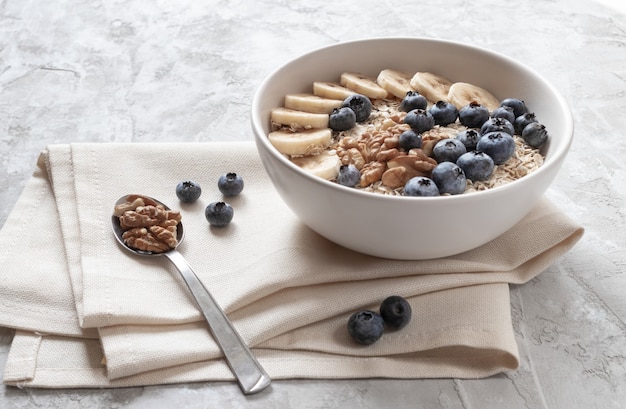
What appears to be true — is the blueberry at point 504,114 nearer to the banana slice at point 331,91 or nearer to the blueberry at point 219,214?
the banana slice at point 331,91

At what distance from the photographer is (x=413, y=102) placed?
146 centimetres

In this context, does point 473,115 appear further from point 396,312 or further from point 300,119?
point 396,312

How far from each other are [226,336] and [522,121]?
0.66 meters

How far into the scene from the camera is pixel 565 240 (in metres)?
1.38

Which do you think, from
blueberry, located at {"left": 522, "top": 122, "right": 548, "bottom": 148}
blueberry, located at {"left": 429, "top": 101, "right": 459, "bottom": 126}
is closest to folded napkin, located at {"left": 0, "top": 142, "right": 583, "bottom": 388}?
blueberry, located at {"left": 522, "top": 122, "right": 548, "bottom": 148}

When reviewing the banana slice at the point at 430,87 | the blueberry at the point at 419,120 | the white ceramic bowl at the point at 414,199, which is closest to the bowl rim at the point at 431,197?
the white ceramic bowl at the point at 414,199

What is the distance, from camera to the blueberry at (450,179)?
4.05 ft

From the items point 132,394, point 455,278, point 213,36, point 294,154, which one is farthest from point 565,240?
point 213,36

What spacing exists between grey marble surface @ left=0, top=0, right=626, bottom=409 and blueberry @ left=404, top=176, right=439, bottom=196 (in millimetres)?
250

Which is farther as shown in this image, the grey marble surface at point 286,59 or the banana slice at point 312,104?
the banana slice at point 312,104

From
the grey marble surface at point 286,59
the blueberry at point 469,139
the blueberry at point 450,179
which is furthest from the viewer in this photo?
the blueberry at point 469,139

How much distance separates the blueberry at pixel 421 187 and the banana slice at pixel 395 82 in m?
0.34

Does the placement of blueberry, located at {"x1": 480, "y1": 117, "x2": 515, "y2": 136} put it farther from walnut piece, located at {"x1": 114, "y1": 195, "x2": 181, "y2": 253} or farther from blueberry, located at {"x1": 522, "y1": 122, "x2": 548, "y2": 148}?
walnut piece, located at {"x1": 114, "y1": 195, "x2": 181, "y2": 253}

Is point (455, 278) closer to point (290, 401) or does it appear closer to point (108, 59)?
point (290, 401)
